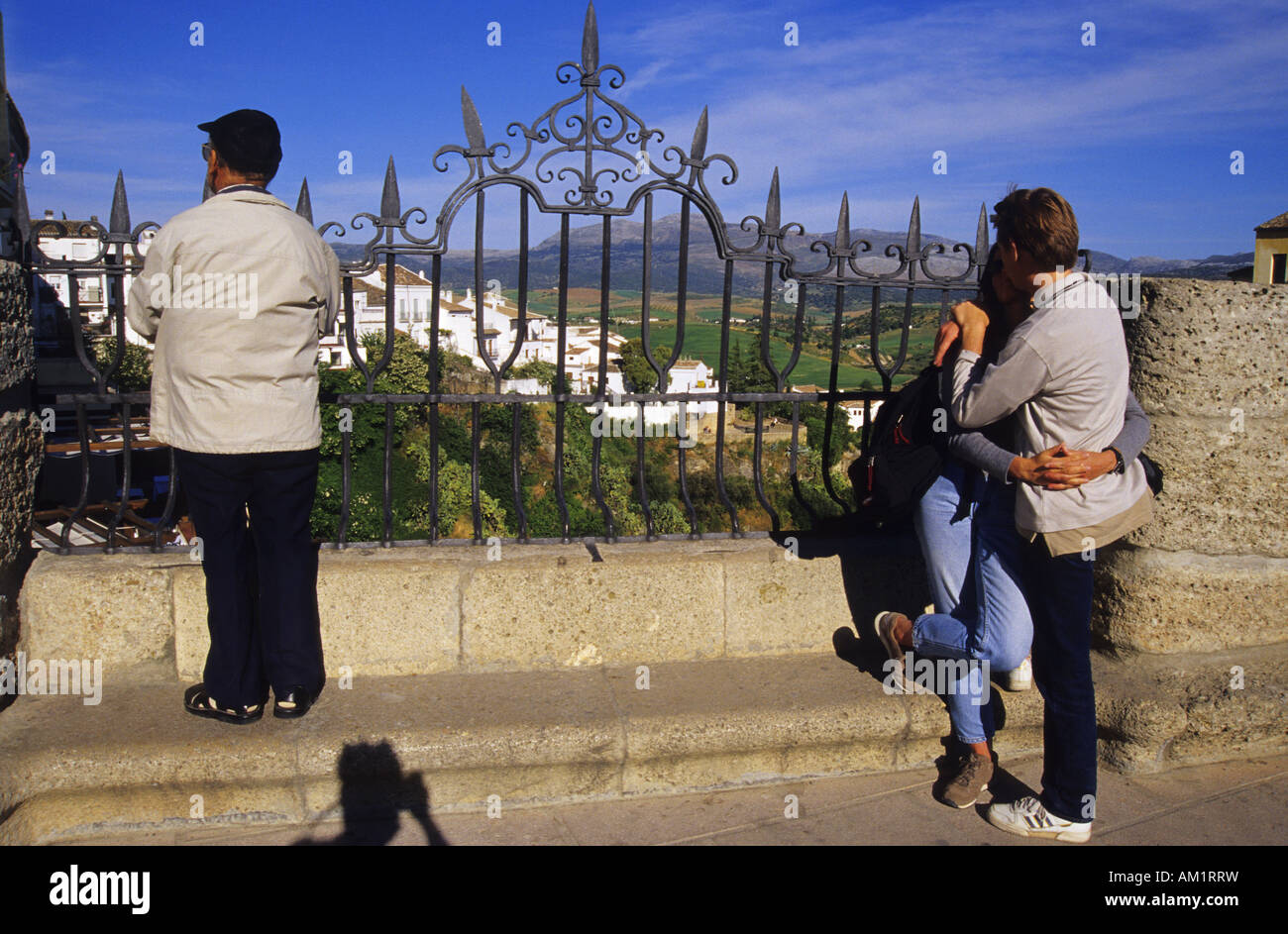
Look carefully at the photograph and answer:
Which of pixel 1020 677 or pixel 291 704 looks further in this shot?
pixel 1020 677

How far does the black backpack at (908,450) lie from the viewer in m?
3.21

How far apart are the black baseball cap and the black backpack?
2194mm

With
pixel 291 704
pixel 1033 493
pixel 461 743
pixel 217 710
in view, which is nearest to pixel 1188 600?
pixel 1033 493

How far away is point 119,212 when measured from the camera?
11.2 ft

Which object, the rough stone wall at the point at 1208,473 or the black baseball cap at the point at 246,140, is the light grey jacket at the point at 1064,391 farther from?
the black baseball cap at the point at 246,140

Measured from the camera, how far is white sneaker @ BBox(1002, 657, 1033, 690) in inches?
140

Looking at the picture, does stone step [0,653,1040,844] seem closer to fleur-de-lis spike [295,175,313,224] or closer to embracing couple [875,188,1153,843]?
embracing couple [875,188,1153,843]

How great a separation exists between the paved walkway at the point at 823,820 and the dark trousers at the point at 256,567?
0.48 meters

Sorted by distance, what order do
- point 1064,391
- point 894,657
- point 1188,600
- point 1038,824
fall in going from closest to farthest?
point 1064,391
point 1038,824
point 894,657
point 1188,600

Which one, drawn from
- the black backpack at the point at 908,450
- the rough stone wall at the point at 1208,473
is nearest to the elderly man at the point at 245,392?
the black backpack at the point at 908,450

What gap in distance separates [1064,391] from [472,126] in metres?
2.23

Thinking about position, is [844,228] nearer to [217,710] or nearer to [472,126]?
[472,126]

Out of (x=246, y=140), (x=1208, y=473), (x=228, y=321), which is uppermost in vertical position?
(x=246, y=140)
